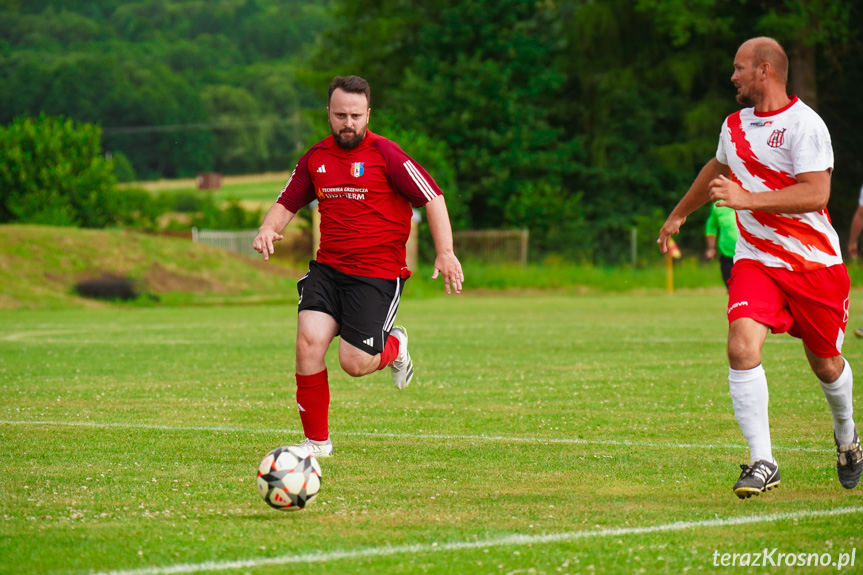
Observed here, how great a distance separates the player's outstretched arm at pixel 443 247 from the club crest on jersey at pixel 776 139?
183cm

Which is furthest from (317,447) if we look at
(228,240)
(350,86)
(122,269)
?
(228,240)

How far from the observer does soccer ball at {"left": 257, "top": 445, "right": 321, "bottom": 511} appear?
500 centimetres

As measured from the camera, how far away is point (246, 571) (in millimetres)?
3977

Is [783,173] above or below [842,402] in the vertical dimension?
above

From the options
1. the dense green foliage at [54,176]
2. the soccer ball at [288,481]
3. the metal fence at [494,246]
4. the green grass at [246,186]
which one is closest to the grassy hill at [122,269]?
the dense green foliage at [54,176]

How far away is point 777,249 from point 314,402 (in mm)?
2780

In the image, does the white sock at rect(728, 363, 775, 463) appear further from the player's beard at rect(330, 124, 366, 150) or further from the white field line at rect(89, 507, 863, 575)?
the player's beard at rect(330, 124, 366, 150)

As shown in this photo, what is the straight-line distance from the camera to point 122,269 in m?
31.4

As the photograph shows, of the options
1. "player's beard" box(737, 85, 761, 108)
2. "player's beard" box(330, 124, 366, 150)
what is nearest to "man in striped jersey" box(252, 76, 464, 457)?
"player's beard" box(330, 124, 366, 150)

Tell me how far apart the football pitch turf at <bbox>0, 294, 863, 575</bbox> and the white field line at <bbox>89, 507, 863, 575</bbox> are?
0.02 metres

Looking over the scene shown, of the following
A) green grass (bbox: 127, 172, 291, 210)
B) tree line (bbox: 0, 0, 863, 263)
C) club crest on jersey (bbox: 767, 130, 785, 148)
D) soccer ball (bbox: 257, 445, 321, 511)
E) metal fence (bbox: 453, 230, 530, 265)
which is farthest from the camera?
green grass (bbox: 127, 172, 291, 210)

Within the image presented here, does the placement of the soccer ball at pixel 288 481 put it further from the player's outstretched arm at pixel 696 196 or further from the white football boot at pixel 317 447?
the player's outstretched arm at pixel 696 196

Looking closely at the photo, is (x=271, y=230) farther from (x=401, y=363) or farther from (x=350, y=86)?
(x=401, y=363)

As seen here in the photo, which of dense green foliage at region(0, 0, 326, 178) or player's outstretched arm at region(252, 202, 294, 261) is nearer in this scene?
player's outstretched arm at region(252, 202, 294, 261)
